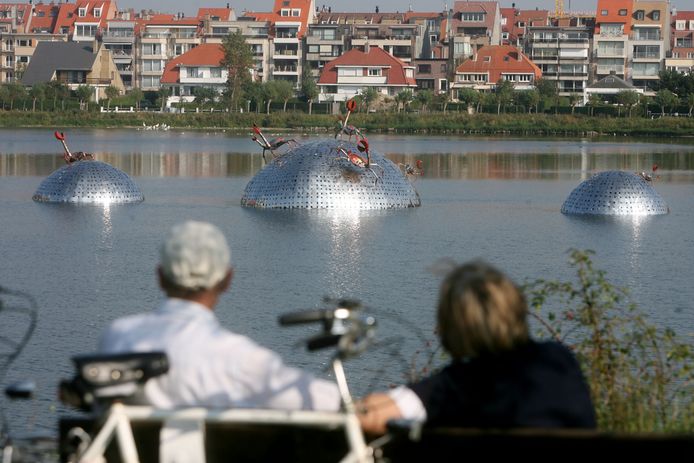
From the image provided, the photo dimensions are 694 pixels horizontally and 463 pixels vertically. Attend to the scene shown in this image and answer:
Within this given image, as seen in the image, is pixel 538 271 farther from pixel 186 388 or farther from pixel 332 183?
pixel 186 388

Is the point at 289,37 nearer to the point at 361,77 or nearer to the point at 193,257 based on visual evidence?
the point at 361,77

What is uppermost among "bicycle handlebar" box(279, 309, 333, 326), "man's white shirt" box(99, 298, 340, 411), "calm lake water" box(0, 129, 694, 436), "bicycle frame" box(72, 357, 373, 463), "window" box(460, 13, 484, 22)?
"window" box(460, 13, 484, 22)

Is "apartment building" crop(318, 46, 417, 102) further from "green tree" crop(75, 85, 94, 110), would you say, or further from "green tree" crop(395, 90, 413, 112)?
"green tree" crop(75, 85, 94, 110)

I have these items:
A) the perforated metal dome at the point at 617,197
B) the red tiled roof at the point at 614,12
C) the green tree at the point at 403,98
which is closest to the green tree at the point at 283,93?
the green tree at the point at 403,98

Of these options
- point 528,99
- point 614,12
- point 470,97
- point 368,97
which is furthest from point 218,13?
point 528,99

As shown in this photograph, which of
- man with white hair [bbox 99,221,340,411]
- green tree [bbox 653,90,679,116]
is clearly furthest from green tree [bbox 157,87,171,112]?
man with white hair [bbox 99,221,340,411]

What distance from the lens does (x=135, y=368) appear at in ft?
14.5

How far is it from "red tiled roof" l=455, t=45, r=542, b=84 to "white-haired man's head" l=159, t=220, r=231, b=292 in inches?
5016

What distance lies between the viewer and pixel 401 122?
102 metres

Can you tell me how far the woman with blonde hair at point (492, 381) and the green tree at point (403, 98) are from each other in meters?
112

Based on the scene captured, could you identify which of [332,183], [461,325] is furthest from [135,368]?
[332,183]

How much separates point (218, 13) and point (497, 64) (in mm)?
38390

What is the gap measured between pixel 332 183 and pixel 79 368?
26.0 metres

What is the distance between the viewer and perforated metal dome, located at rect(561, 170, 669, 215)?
100ft
